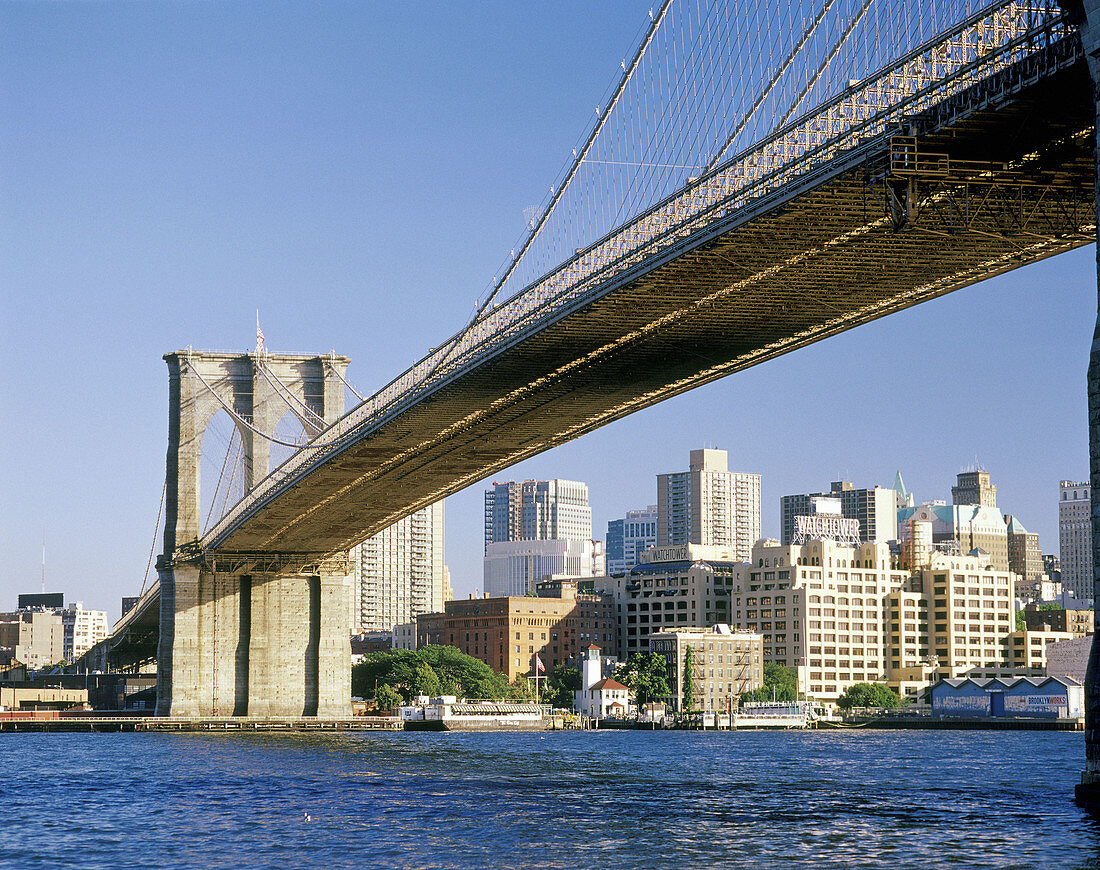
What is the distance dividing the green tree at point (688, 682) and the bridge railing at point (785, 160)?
6715cm

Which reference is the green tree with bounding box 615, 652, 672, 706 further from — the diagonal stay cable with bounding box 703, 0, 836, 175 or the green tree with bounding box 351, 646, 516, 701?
the diagonal stay cable with bounding box 703, 0, 836, 175

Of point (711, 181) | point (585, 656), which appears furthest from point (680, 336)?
point (585, 656)

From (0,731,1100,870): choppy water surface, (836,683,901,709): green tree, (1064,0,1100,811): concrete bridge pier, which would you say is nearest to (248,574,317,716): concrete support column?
(0,731,1100,870): choppy water surface

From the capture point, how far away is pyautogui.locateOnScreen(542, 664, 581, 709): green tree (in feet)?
388

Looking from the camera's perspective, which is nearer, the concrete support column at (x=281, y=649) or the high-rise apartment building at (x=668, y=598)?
the concrete support column at (x=281, y=649)

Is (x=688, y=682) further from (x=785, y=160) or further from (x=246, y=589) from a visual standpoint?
(x=785, y=160)

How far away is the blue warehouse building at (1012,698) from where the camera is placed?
9744 cm

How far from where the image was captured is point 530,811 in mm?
29609

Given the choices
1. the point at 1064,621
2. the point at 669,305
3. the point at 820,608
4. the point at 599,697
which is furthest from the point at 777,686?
the point at 669,305

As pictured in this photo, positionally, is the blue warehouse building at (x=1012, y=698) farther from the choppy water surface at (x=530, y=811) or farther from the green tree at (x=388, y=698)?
the choppy water surface at (x=530, y=811)

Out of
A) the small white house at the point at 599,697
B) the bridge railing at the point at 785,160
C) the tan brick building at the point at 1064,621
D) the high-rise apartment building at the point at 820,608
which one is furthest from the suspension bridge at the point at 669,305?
the tan brick building at the point at 1064,621

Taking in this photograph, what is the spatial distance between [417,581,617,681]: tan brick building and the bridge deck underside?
77835 mm

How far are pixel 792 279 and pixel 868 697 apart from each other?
86.7 meters

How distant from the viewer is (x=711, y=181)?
3219 centimetres
